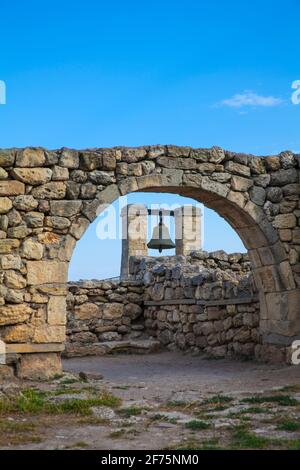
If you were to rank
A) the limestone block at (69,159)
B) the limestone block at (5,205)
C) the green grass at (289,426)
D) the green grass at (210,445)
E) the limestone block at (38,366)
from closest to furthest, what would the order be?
the green grass at (210,445) < the green grass at (289,426) < the limestone block at (38,366) < the limestone block at (5,205) < the limestone block at (69,159)

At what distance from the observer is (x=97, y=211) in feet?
26.9

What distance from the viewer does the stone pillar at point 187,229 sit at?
1374 cm

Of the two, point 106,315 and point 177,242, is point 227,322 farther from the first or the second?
point 177,242

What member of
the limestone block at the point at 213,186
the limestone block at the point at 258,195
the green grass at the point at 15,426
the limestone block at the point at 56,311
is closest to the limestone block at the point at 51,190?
the limestone block at the point at 56,311

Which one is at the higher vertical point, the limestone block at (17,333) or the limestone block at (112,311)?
the limestone block at (17,333)

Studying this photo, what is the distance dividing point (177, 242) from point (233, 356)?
14.8 ft

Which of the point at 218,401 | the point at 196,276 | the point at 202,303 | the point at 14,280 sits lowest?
the point at 218,401

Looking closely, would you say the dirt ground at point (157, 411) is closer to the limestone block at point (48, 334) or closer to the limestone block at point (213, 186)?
the limestone block at point (48, 334)

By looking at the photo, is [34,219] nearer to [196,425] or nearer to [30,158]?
[30,158]

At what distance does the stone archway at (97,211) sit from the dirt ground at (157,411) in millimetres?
839

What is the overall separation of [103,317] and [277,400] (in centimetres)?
672

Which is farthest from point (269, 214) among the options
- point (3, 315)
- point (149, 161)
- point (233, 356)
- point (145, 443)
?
point (145, 443)

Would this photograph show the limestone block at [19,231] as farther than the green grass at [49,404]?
Yes

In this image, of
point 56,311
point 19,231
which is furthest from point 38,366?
point 19,231
